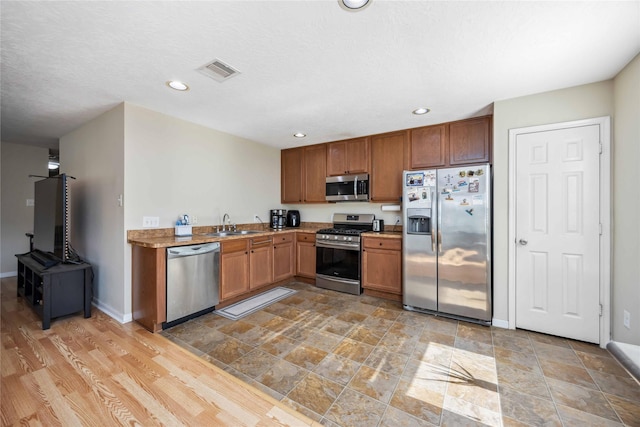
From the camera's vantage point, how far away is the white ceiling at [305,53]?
1494mm

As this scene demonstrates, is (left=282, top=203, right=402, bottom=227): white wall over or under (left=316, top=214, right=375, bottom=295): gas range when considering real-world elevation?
over

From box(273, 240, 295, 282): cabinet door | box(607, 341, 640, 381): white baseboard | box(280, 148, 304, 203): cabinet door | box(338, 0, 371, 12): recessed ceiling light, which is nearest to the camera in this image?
box(607, 341, 640, 381): white baseboard

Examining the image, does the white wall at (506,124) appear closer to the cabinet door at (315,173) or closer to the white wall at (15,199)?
the cabinet door at (315,173)

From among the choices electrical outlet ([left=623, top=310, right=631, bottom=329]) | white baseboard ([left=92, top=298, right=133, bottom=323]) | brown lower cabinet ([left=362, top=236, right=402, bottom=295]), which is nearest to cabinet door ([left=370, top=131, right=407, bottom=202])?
brown lower cabinet ([left=362, top=236, right=402, bottom=295])

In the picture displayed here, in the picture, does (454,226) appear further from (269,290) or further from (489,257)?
(269,290)

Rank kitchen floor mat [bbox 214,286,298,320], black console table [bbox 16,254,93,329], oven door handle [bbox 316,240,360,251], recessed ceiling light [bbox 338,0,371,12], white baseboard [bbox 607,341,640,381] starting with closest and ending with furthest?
white baseboard [bbox 607,341,640,381], recessed ceiling light [bbox 338,0,371,12], black console table [bbox 16,254,93,329], kitchen floor mat [bbox 214,286,298,320], oven door handle [bbox 316,240,360,251]

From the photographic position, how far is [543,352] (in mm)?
2205

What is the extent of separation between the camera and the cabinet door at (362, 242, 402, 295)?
135 inches

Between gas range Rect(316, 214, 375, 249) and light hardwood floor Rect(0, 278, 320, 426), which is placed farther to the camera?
gas range Rect(316, 214, 375, 249)

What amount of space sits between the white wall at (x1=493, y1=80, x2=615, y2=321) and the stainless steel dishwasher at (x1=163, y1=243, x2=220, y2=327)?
3125 mm

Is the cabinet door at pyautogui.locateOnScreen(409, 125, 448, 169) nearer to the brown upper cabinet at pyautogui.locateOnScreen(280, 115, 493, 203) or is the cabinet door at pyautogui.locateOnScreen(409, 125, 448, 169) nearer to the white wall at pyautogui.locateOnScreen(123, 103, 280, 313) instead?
the brown upper cabinet at pyautogui.locateOnScreen(280, 115, 493, 203)

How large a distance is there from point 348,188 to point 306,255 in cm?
131

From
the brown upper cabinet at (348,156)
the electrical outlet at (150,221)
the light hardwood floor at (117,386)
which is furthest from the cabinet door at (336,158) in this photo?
the light hardwood floor at (117,386)

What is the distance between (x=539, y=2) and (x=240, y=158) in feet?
12.0
